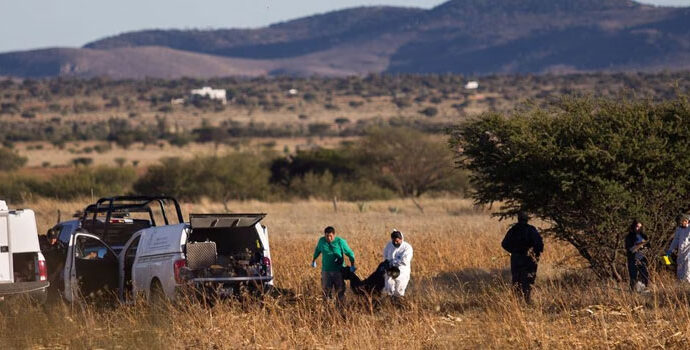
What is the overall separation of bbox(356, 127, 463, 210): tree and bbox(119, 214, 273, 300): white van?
34.5m

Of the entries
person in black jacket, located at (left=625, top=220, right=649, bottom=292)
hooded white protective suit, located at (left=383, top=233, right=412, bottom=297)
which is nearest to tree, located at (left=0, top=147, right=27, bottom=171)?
hooded white protective suit, located at (left=383, top=233, right=412, bottom=297)

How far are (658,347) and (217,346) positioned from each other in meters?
4.75

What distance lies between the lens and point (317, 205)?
4353 centimetres

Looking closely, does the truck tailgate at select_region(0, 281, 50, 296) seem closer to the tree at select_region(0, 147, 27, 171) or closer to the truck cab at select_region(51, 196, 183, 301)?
the truck cab at select_region(51, 196, 183, 301)

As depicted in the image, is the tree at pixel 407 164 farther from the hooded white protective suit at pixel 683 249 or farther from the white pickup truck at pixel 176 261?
the white pickup truck at pixel 176 261

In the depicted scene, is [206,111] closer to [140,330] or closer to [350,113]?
[350,113]

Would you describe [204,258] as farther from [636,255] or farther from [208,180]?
[208,180]

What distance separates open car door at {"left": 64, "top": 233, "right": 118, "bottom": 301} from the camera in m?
17.6

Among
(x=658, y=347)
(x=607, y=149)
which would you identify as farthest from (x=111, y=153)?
(x=658, y=347)

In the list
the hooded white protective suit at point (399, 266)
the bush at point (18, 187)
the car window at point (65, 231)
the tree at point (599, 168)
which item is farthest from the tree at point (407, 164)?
the hooded white protective suit at point (399, 266)

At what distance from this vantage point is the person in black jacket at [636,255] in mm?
17578

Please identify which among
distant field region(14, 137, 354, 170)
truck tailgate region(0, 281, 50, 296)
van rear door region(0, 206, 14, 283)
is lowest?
distant field region(14, 137, 354, 170)

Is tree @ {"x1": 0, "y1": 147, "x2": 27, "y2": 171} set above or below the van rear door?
below

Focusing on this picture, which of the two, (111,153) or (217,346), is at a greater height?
(217,346)
